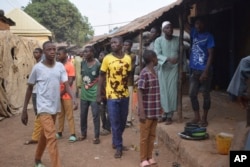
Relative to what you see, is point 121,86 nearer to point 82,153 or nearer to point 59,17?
point 82,153

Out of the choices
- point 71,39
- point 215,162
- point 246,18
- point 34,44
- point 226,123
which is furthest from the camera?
point 71,39

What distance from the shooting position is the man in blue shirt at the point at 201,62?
5.99 metres

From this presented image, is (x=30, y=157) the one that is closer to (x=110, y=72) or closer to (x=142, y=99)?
(x=110, y=72)

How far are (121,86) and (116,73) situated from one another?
0.23 m

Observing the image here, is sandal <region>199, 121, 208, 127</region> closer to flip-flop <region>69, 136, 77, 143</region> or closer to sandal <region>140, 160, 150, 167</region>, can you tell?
sandal <region>140, 160, 150, 167</region>

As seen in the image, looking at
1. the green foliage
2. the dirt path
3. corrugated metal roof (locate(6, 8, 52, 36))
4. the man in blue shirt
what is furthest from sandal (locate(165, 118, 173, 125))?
the green foliage

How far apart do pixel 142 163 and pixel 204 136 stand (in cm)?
105

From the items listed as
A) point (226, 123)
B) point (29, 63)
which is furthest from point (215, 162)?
point (29, 63)

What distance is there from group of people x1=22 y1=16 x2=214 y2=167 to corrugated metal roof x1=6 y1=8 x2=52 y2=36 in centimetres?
1616

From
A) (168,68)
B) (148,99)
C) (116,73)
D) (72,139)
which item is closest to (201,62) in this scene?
(168,68)

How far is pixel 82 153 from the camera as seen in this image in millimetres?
6133

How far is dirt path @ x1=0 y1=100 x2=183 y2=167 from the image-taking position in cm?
557

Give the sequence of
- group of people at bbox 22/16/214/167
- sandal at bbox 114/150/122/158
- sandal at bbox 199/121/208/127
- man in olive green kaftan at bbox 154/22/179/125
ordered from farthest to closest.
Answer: man in olive green kaftan at bbox 154/22/179/125 < sandal at bbox 199/121/208/127 < sandal at bbox 114/150/122/158 < group of people at bbox 22/16/214/167

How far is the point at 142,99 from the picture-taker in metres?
4.88
